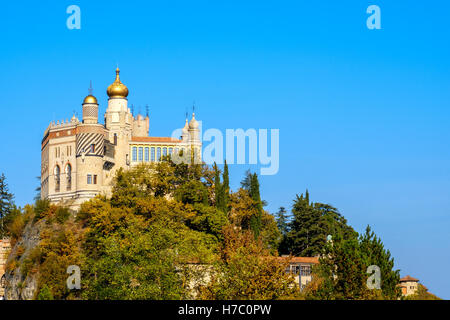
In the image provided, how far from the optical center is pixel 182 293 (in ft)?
204

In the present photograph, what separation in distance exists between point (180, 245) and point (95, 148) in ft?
→ 86.7

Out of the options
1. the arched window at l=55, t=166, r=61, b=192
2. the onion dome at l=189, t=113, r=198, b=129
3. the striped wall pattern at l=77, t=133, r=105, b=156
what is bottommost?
the arched window at l=55, t=166, r=61, b=192

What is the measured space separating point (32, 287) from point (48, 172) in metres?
18.3

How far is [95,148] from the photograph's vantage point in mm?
91688

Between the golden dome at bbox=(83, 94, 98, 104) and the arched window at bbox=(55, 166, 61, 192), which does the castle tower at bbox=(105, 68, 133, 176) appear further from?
the arched window at bbox=(55, 166, 61, 192)

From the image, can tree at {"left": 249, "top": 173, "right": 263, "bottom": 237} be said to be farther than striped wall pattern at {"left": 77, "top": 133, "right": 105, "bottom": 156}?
No

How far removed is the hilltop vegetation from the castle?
415 cm

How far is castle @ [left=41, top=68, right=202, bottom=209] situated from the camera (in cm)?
9125


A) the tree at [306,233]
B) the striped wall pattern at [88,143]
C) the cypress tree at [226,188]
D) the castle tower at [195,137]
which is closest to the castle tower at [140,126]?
the castle tower at [195,137]

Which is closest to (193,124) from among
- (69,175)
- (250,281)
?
(69,175)

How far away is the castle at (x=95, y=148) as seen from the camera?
91.2m

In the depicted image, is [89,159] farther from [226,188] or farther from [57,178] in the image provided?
[226,188]

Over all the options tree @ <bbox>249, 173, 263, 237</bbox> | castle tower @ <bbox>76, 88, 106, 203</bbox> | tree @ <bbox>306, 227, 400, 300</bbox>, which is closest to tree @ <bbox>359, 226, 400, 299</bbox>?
tree @ <bbox>306, 227, 400, 300</bbox>

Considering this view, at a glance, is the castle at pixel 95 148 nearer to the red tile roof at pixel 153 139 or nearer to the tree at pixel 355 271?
the red tile roof at pixel 153 139
